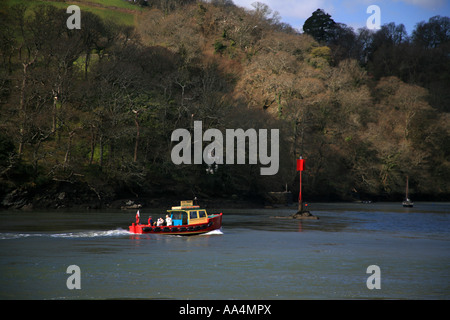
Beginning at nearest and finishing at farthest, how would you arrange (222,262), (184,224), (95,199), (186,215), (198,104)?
1. (222,262)
2. (184,224)
3. (186,215)
4. (95,199)
5. (198,104)

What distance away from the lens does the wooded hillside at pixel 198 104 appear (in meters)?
78.4

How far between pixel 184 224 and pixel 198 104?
49.1 metres

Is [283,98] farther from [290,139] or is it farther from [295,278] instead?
[295,278]

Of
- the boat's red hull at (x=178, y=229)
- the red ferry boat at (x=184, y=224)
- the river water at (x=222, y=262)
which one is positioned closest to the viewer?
the river water at (x=222, y=262)

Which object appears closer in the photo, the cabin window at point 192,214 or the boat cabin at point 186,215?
the boat cabin at point 186,215

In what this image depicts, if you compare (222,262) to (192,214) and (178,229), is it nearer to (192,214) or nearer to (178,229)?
(178,229)

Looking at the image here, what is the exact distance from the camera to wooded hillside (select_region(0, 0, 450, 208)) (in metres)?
78.4

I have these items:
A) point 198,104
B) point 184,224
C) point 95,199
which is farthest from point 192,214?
point 198,104

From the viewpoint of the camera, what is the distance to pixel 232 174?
93.1 metres

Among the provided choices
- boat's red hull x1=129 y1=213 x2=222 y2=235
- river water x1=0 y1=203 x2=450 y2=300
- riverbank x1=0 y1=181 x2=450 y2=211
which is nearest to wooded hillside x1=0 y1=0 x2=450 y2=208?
riverbank x1=0 y1=181 x2=450 y2=211

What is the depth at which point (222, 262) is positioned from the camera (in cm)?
3119

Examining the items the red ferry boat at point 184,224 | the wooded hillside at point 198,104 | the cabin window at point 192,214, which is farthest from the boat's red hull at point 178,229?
the wooded hillside at point 198,104

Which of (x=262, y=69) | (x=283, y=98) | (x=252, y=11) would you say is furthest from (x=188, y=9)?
(x=283, y=98)

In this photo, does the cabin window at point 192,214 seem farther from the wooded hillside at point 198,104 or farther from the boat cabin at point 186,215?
the wooded hillside at point 198,104
